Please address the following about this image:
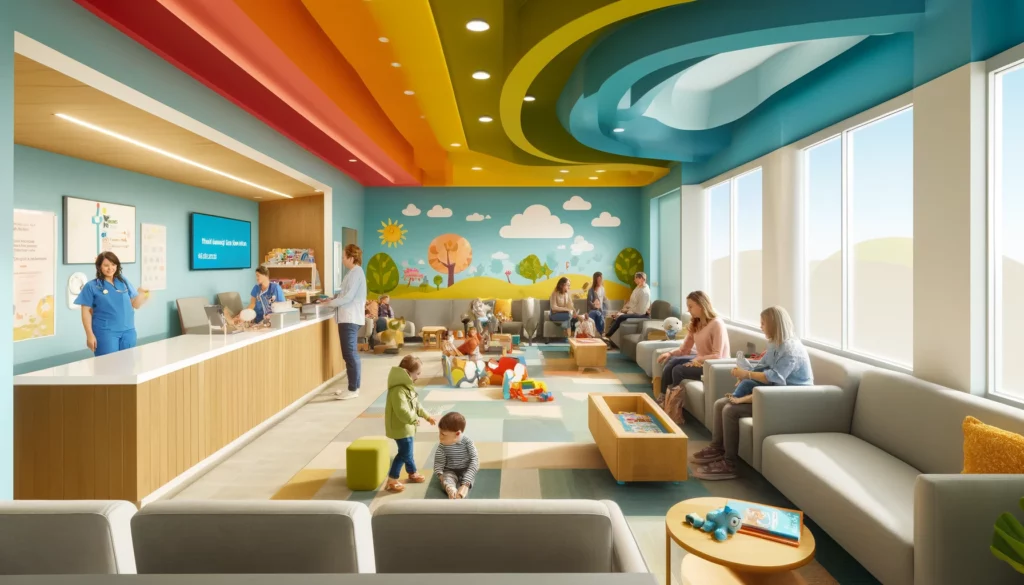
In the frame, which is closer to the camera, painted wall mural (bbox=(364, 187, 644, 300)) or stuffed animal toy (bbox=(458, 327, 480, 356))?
stuffed animal toy (bbox=(458, 327, 480, 356))

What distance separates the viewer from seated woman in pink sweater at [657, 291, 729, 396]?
571 centimetres

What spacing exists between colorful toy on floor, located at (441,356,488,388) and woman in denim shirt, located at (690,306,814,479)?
338 cm

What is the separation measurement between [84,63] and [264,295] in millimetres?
3437

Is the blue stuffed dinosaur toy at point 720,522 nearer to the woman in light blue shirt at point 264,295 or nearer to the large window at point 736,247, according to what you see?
the woman in light blue shirt at point 264,295

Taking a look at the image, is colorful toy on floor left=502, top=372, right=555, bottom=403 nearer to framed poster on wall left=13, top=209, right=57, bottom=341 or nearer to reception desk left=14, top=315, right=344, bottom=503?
reception desk left=14, top=315, right=344, bottom=503

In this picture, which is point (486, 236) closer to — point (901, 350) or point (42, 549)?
point (901, 350)

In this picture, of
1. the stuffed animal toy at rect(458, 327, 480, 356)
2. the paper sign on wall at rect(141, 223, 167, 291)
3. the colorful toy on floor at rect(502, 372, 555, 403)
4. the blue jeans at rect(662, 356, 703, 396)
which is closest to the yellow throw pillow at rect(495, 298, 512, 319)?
the stuffed animal toy at rect(458, 327, 480, 356)

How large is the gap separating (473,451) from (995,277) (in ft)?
10.9

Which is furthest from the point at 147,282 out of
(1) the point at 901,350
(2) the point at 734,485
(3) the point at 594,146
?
(1) the point at 901,350

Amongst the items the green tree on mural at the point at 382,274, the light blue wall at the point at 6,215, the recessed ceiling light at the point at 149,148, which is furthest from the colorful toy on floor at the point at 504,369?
the green tree on mural at the point at 382,274

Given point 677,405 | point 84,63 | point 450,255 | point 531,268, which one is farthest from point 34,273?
point 531,268

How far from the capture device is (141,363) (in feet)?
12.5

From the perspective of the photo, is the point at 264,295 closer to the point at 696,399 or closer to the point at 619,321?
the point at 696,399

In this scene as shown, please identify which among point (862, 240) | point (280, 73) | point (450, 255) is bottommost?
point (862, 240)
